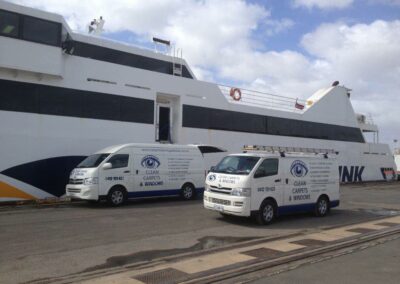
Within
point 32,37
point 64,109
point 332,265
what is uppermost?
point 32,37

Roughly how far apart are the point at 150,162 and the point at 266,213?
5.45m

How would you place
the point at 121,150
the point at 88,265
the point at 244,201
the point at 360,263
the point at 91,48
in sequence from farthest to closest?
the point at 91,48
the point at 121,150
the point at 244,201
the point at 360,263
the point at 88,265

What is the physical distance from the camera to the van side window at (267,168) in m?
10.5

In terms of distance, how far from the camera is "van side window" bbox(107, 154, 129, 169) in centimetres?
1367

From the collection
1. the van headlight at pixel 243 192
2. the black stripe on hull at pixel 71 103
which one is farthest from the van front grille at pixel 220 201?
the black stripe on hull at pixel 71 103

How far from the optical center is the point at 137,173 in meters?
14.2

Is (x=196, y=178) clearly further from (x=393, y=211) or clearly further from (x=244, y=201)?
(x=393, y=211)

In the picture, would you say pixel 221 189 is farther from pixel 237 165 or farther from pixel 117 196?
pixel 117 196

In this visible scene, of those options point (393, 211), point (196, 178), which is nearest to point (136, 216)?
point (196, 178)

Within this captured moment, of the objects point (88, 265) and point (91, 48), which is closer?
point (88, 265)

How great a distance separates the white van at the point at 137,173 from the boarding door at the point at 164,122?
9.82 ft

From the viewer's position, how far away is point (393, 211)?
47.5ft

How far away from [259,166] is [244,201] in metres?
1.07

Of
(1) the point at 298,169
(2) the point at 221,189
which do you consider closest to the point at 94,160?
(2) the point at 221,189
